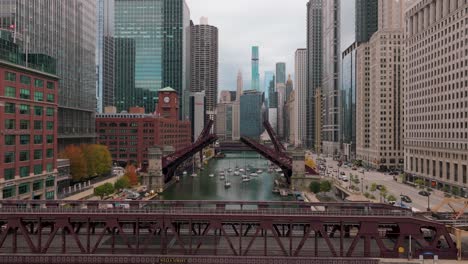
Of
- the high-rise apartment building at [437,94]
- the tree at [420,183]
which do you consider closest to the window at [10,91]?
the high-rise apartment building at [437,94]

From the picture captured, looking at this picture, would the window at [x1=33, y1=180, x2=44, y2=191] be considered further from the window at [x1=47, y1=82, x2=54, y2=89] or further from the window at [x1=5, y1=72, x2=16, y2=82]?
the window at [x1=5, y1=72, x2=16, y2=82]

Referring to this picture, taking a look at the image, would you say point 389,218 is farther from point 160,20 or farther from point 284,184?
point 160,20

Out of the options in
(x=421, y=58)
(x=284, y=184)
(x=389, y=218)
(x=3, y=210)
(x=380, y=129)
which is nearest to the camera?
(x=389, y=218)

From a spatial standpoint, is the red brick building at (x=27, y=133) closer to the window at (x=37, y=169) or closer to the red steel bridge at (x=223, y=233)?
the window at (x=37, y=169)

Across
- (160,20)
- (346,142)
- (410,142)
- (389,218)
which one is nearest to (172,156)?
(410,142)

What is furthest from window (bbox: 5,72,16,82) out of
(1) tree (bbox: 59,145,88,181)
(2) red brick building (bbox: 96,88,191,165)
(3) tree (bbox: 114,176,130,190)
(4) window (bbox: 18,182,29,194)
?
(2) red brick building (bbox: 96,88,191,165)

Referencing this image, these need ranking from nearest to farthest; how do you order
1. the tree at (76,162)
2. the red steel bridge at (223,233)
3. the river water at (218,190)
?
the red steel bridge at (223,233) < the tree at (76,162) < the river water at (218,190)

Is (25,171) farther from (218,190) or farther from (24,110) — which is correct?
(218,190)
